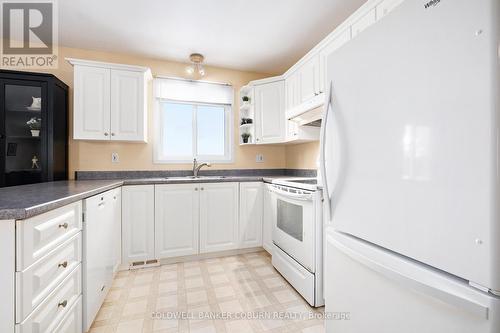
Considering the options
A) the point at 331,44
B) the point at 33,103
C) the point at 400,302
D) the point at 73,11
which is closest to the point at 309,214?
the point at 400,302

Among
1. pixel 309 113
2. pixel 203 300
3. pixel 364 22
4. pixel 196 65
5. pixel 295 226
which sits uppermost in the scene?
pixel 196 65

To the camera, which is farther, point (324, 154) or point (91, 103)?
point (91, 103)

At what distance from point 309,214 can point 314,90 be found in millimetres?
1160

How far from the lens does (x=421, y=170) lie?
71 centimetres

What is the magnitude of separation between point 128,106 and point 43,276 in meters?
2.00

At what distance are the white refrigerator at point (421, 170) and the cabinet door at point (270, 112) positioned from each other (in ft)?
5.98

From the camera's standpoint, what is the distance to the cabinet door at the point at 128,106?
8.25ft

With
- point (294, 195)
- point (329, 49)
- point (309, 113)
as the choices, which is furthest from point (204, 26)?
point (294, 195)

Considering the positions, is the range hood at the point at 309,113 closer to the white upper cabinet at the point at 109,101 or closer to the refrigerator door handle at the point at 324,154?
the refrigerator door handle at the point at 324,154

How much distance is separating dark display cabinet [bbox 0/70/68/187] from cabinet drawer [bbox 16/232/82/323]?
1.49 m

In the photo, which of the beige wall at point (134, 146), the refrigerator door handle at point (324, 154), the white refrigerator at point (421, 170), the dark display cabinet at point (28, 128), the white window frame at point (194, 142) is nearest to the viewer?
the white refrigerator at point (421, 170)

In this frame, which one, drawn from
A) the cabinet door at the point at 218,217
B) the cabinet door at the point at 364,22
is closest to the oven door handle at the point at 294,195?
the cabinet door at the point at 218,217

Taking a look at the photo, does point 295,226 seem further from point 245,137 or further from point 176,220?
point 245,137

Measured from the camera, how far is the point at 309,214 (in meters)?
1.78
